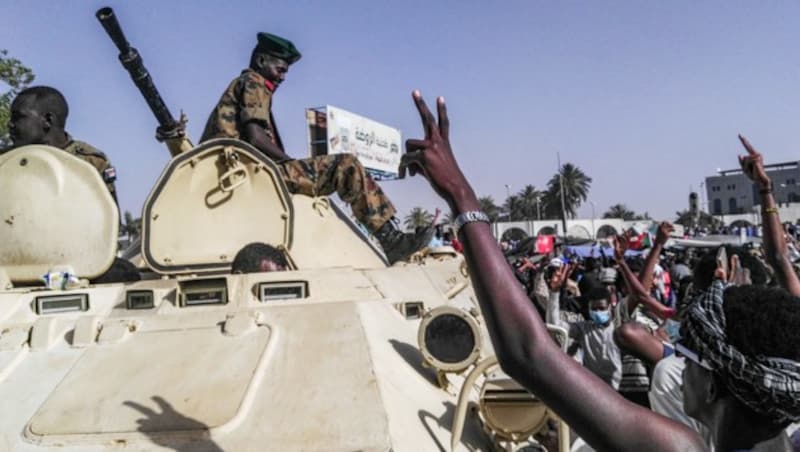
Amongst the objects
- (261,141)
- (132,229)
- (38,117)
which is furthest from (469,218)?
(132,229)

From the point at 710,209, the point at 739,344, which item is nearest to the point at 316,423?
the point at 739,344

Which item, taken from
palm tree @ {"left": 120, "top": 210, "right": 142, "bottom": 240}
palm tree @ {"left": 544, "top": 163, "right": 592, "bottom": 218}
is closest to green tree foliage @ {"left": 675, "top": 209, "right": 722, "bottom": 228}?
palm tree @ {"left": 544, "top": 163, "right": 592, "bottom": 218}

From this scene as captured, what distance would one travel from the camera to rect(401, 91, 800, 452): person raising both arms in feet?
5.54

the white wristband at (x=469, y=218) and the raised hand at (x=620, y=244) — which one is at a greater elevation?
the white wristband at (x=469, y=218)

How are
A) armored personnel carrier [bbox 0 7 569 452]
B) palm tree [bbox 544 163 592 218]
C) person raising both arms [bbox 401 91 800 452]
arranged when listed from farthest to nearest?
palm tree [bbox 544 163 592 218] → armored personnel carrier [bbox 0 7 569 452] → person raising both arms [bbox 401 91 800 452]

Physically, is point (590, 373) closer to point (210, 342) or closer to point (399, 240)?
point (210, 342)

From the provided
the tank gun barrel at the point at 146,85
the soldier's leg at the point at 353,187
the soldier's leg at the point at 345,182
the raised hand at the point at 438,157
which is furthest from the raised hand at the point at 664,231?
the tank gun barrel at the point at 146,85

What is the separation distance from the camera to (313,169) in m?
5.83

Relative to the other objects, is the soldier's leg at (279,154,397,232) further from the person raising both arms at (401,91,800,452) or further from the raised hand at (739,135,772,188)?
the person raising both arms at (401,91,800,452)

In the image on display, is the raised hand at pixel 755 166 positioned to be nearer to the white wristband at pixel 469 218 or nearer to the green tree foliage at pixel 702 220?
the white wristband at pixel 469 218

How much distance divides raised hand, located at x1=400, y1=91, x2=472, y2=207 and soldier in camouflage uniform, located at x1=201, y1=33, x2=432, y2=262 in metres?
3.68

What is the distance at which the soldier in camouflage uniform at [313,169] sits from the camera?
576 cm

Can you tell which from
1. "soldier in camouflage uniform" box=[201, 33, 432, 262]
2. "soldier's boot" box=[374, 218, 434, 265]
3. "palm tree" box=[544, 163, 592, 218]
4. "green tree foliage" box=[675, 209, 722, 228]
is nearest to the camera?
"soldier's boot" box=[374, 218, 434, 265]

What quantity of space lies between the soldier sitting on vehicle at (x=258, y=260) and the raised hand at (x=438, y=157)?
9.24 ft
